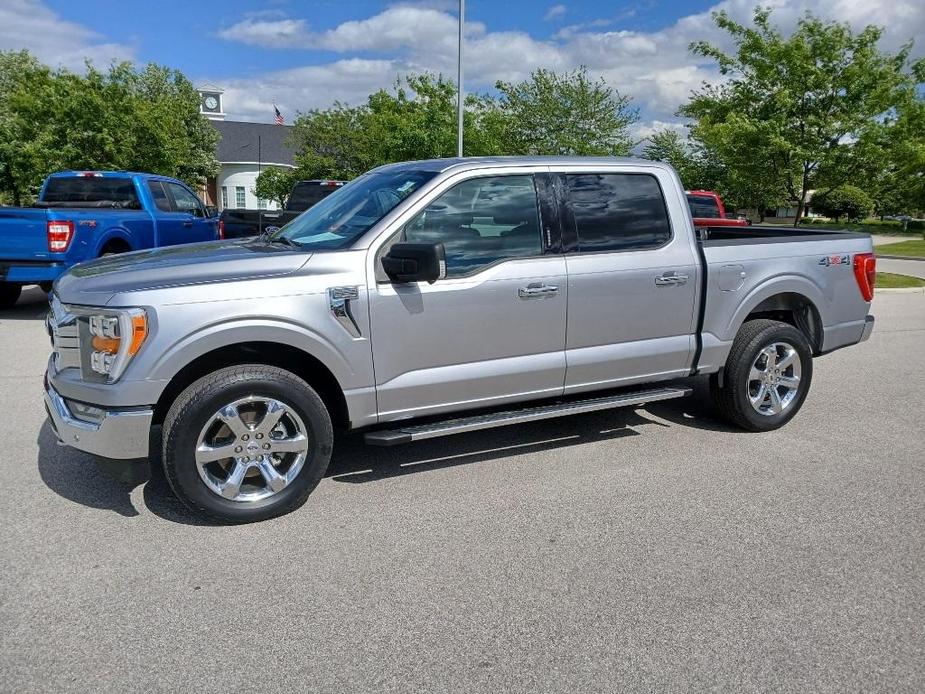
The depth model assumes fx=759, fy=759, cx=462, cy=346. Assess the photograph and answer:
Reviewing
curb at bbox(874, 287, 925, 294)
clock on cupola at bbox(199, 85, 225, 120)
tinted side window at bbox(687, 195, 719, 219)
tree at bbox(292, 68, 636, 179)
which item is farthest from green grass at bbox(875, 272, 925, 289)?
clock on cupola at bbox(199, 85, 225, 120)

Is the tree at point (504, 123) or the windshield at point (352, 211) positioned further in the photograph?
the tree at point (504, 123)

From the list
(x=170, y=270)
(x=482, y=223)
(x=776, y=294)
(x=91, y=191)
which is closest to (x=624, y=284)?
(x=482, y=223)

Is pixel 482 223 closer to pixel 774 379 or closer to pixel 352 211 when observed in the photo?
pixel 352 211

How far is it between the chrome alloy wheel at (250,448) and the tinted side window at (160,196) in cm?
834

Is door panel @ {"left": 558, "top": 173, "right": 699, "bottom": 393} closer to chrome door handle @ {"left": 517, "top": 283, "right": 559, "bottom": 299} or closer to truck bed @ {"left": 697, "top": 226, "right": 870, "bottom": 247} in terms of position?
chrome door handle @ {"left": 517, "top": 283, "right": 559, "bottom": 299}

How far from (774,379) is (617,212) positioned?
5.96ft

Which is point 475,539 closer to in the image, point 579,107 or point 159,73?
point 579,107

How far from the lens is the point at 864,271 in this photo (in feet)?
19.3

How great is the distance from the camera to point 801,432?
5672 millimetres

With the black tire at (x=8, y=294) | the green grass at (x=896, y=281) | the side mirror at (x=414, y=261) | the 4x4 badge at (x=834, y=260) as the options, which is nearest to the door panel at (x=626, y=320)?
the side mirror at (x=414, y=261)

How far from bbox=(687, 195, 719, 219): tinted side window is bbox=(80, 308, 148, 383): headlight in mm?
15322

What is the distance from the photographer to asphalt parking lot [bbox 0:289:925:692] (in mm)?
2818

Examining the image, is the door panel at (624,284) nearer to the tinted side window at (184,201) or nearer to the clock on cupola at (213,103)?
the tinted side window at (184,201)

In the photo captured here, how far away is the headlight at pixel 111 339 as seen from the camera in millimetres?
3668
